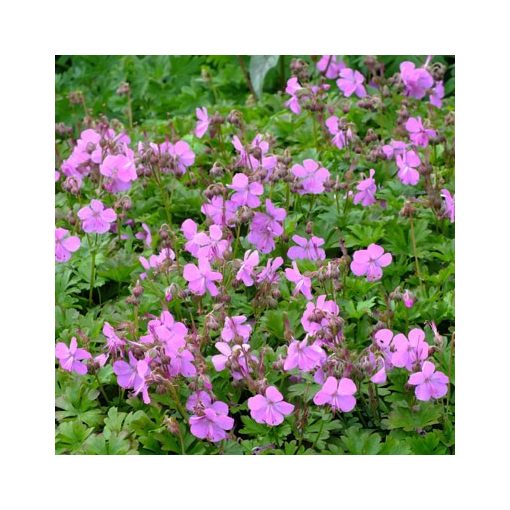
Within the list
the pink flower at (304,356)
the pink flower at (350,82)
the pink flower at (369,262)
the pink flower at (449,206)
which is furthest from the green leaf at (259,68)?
the pink flower at (304,356)

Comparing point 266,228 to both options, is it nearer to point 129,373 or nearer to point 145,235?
point 145,235

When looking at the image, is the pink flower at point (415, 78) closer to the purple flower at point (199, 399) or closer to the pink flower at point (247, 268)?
the pink flower at point (247, 268)

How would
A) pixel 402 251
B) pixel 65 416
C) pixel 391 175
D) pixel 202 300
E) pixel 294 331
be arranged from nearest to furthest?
pixel 65 416 < pixel 294 331 < pixel 202 300 < pixel 402 251 < pixel 391 175

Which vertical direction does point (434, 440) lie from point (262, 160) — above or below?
below

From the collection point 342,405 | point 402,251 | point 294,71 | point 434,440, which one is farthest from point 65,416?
point 294,71

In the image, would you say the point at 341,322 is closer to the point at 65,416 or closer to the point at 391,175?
the point at 65,416
